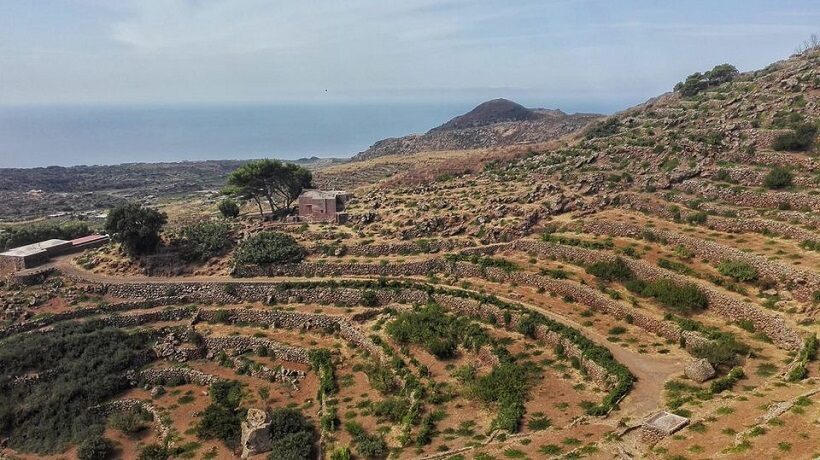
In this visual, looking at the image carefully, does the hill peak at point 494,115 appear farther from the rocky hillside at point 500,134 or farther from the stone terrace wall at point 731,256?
the stone terrace wall at point 731,256

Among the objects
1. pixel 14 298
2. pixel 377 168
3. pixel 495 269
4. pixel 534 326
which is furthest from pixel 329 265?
pixel 377 168

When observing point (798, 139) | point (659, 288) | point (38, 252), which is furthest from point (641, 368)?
point (38, 252)

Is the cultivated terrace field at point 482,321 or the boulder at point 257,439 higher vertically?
the cultivated terrace field at point 482,321

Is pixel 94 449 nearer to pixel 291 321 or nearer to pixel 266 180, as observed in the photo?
pixel 291 321

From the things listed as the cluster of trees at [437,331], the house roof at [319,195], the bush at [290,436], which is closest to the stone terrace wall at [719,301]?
the cluster of trees at [437,331]

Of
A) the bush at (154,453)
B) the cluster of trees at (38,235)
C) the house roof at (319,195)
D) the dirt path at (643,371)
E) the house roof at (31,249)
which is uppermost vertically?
the house roof at (319,195)

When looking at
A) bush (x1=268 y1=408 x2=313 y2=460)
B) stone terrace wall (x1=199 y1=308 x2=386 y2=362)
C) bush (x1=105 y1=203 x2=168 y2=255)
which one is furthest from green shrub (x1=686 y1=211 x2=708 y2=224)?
bush (x1=105 y1=203 x2=168 y2=255)
